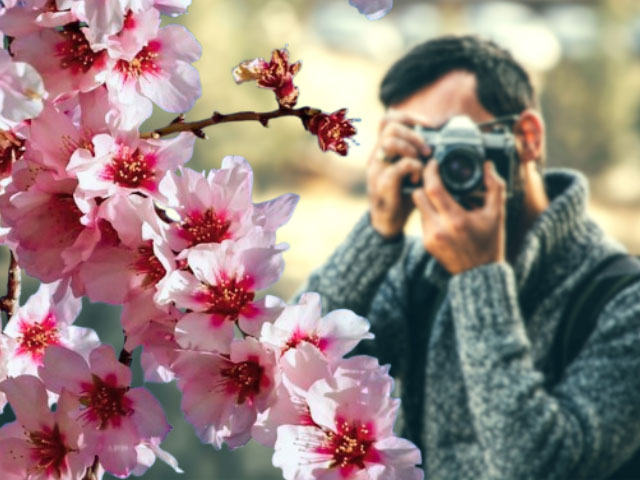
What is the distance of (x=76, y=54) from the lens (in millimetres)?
360

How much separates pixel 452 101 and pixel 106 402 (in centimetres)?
134

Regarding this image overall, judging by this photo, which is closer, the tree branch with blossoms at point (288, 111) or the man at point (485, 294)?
the tree branch with blossoms at point (288, 111)

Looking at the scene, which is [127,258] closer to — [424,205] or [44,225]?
[44,225]

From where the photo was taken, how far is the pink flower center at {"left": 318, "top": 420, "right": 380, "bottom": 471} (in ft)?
1.12

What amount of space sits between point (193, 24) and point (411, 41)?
0.41 meters

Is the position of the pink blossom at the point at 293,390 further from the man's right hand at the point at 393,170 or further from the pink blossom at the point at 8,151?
the man's right hand at the point at 393,170

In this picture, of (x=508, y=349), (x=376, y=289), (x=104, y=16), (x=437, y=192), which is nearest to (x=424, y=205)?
(x=437, y=192)

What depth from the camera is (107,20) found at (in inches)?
12.9

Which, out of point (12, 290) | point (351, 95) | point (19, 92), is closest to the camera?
point (19, 92)

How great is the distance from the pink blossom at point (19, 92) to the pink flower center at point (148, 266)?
69 mm

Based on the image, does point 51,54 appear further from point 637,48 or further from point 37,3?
point 637,48

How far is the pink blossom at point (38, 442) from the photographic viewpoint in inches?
14.6

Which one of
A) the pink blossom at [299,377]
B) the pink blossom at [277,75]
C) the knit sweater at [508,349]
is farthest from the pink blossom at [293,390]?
the knit sweater at [508,349]

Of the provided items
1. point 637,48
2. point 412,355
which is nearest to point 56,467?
point 412,355
